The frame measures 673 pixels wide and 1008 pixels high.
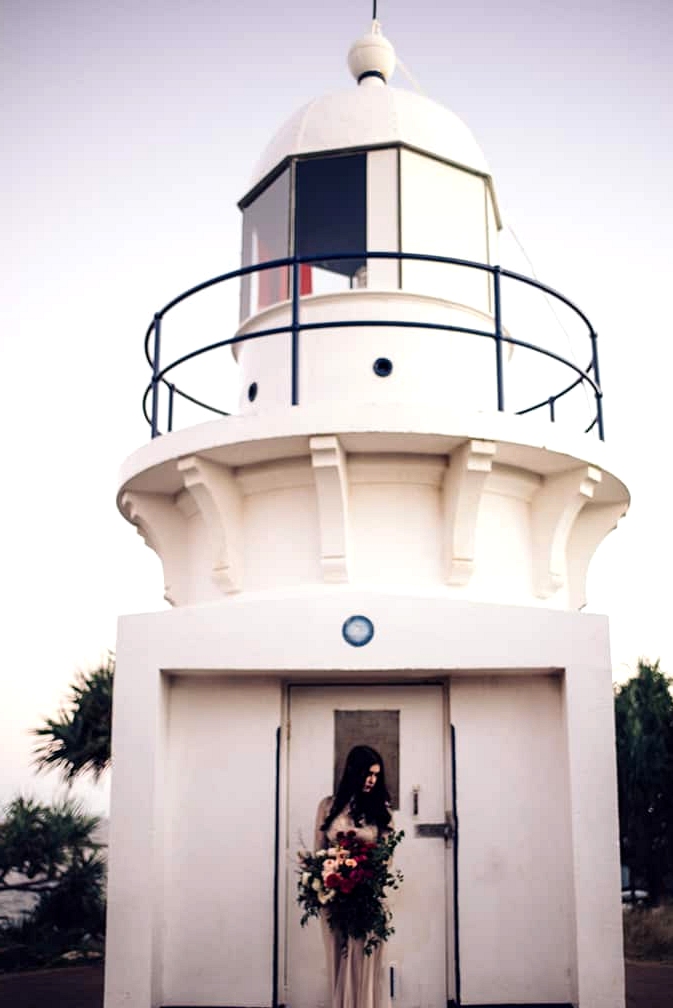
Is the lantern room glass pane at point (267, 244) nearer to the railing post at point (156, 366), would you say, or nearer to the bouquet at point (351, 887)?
the railing post at point (156, 366)

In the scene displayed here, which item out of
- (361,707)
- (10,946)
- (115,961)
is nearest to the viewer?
(115,961)

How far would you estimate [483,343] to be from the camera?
1095 centimetres

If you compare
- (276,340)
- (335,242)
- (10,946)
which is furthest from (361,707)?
(10,946)

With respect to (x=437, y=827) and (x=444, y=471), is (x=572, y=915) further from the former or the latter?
(x=444, y=471)

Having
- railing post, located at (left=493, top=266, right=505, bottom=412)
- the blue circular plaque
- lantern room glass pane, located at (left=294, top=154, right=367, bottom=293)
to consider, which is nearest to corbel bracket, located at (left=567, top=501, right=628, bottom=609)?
railing post, located at (left=493, top=266, right=505, bottom=412)

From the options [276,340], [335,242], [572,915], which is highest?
[335,242]

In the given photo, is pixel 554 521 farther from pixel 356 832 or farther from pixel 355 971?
pixel 355 971

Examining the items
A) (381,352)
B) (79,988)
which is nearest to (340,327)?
(381,352)

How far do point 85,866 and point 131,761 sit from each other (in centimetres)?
618

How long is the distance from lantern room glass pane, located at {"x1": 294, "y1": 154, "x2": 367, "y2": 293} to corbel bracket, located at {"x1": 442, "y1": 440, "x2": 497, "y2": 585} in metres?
2.40

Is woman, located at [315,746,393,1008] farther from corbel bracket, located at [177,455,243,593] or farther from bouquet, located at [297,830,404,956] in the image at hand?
corbel bracket, located at [177,455,243,593]

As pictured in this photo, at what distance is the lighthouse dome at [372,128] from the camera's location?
1112 cm

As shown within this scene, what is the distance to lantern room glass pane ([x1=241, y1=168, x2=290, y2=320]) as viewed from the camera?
11.1m

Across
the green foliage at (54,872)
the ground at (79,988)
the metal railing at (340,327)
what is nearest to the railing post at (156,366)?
the metal railing at (340,327)
